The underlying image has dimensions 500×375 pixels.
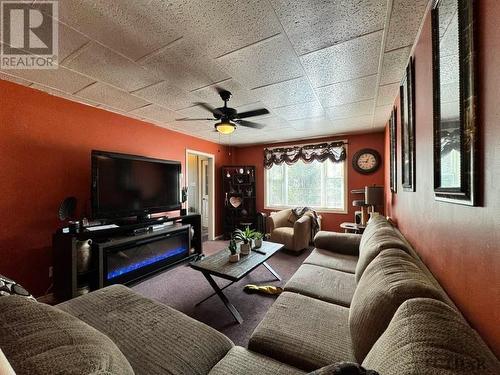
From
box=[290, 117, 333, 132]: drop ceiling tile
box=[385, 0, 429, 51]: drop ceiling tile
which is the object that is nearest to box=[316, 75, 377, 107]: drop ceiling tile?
box=[385, 0, 429, 51]: drop ceiling tile

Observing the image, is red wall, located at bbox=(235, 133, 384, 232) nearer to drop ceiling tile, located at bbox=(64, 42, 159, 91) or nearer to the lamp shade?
the lamp shade

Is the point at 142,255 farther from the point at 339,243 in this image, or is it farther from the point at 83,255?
the point at 339,243

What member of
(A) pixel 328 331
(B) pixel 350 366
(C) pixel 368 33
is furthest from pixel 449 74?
(A) pixel 328 331

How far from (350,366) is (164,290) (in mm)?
2613

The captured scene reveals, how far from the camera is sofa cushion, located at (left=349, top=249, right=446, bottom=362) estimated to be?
3.03 ft

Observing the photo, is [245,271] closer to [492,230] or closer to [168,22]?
[492,230]

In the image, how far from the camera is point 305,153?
493 cm

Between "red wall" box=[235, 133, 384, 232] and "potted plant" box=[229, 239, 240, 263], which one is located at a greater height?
"red wall" box=[235, 133, 384, 232]

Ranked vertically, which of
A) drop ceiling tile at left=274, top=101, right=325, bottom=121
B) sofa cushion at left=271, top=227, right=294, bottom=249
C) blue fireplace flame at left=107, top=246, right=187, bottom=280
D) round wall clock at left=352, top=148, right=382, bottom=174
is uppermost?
drop ceiling tile at left=274, top=101, right=325, bottom=121

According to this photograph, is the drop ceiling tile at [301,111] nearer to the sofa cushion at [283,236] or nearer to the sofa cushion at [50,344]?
the sofa cushion at [283,236]

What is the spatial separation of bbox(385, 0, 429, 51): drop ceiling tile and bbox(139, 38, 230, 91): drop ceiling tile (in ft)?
4.34

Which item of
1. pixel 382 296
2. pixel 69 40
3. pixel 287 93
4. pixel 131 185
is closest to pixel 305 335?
pixel 382 296

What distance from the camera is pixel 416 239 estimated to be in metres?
1.73

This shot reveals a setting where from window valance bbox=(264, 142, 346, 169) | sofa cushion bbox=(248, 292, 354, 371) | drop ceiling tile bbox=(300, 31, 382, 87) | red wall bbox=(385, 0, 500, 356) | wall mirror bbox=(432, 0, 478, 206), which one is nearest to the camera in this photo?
red wall bbox=(385, 0, 500, 356)
